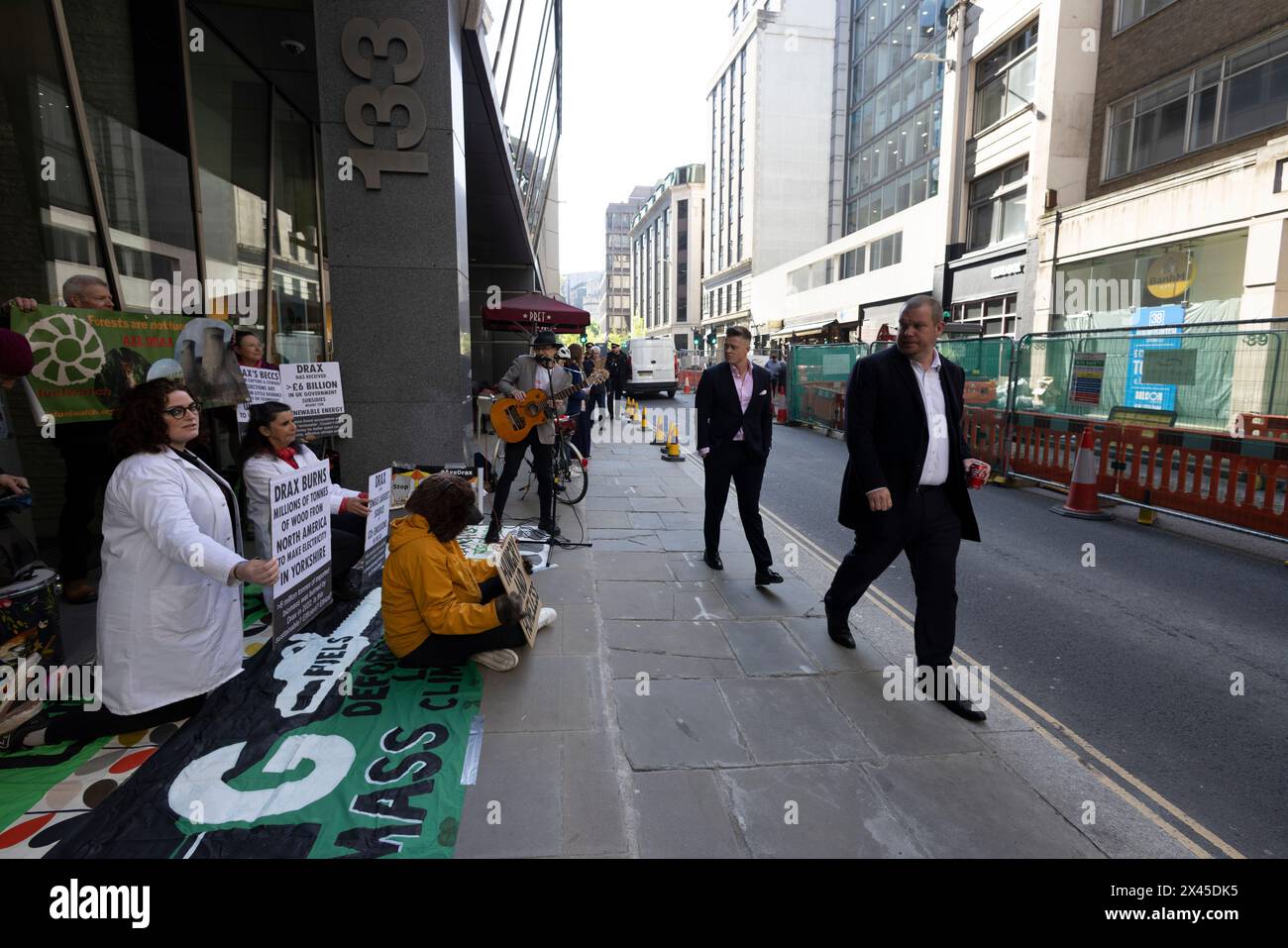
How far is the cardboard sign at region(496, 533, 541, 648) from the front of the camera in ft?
13.5

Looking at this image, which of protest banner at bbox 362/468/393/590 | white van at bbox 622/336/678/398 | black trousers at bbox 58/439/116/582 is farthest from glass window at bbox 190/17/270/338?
white van at bbox 622/336/678/398

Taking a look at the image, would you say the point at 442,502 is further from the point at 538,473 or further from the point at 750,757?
the point at 538,473

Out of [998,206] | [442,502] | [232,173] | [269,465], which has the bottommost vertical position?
[442,502]

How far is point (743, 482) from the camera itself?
5.69 m

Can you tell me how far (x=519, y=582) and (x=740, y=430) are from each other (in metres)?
2.35

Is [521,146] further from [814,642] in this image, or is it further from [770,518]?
[814,642]

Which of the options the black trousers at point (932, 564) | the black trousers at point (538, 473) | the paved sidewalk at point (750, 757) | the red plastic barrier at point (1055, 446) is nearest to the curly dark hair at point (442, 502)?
the paved sidewalk at point (750, 757)

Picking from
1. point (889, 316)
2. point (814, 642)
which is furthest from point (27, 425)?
point (889, 316)

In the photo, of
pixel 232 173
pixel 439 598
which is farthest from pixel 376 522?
pixel 232 173

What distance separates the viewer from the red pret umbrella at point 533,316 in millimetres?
15094

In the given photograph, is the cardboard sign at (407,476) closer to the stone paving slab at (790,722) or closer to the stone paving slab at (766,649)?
the stone paving slab at (766,649)

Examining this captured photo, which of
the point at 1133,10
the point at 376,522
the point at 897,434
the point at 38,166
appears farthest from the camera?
the point at 1133,10

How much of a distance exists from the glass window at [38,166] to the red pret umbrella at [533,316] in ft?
31.2

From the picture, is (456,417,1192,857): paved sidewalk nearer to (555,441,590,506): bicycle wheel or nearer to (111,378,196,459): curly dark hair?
(111,378,196,459): curly dark hair
